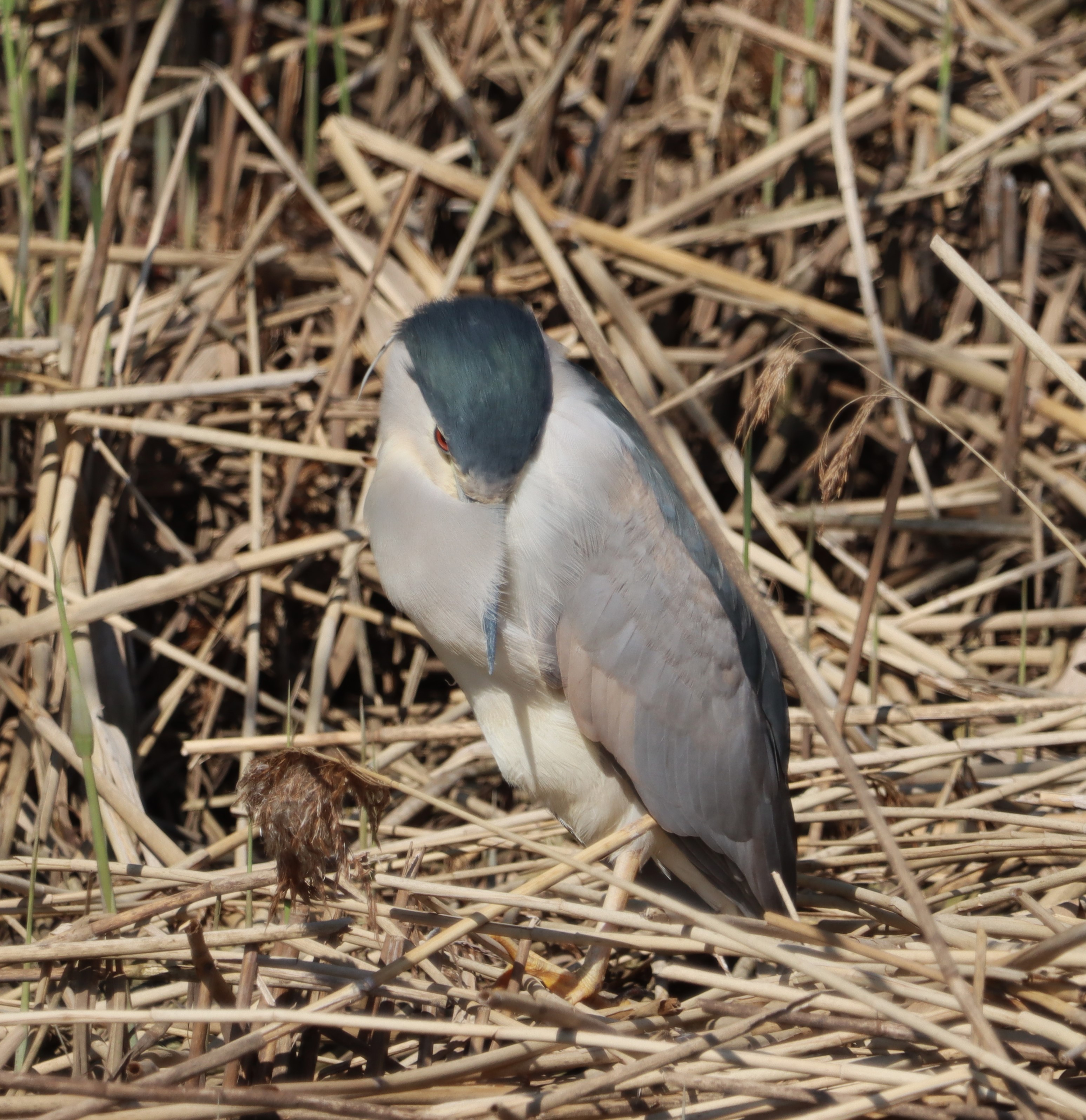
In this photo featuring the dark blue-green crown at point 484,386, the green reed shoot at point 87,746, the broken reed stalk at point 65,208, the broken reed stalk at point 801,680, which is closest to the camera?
the broken reed stalk at point 801,680

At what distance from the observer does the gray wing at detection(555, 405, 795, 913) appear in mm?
2035

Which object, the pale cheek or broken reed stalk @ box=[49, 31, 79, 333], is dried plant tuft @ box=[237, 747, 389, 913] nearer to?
the pale cheek

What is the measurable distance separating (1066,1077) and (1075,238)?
243cm

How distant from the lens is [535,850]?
59.1 inches

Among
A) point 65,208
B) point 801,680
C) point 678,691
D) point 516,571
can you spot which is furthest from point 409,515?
point 65,208

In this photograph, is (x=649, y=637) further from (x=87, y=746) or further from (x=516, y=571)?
(x=87, y=746)

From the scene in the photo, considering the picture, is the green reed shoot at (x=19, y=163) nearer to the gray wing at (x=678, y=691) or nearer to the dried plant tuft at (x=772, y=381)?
the gray wing at (x=678, y=691)

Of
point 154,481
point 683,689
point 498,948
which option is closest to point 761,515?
point 683,689

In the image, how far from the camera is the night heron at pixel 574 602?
1970 millimetres

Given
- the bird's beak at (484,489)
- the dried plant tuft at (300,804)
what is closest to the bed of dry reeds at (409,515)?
the dried plant tuft at (300,804)

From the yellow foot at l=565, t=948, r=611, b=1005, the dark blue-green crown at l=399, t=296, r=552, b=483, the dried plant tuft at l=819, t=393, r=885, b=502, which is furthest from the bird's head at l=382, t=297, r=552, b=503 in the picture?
the yellow foot at l=565, t=948, r=611, b=1005

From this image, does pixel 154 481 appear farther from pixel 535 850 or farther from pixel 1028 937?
pixel 1028 937

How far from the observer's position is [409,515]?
207cm

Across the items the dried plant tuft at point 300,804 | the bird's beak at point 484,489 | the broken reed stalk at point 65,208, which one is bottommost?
the dried plant tuft at point 300,804
